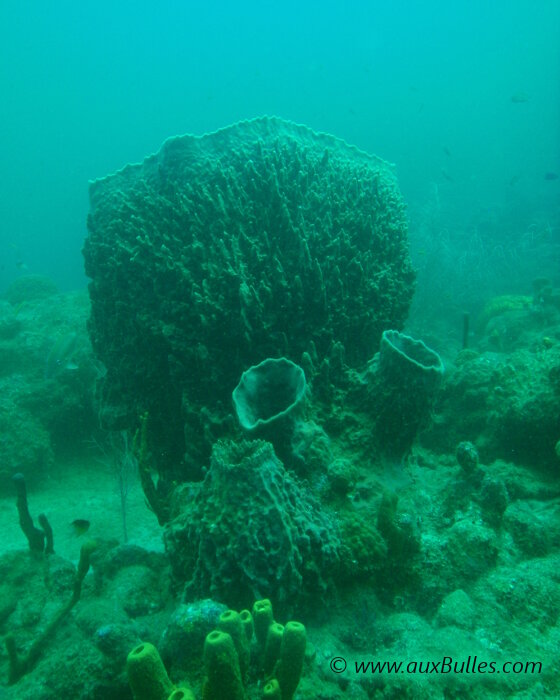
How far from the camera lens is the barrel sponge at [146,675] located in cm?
142

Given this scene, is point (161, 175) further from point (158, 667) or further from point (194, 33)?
point (194, 33)

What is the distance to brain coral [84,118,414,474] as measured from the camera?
12.2 ft

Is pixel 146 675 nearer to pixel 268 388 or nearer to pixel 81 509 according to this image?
pixel 268 388

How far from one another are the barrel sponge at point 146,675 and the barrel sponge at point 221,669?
15cm

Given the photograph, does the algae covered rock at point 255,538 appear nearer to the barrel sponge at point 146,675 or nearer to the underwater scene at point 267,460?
the underwater scene at point 267,460

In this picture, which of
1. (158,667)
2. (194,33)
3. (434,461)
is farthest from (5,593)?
(194,33)

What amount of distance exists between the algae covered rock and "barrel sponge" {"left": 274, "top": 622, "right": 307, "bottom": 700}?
0.57 m

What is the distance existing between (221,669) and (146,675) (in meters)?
0.26

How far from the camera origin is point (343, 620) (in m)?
2.38

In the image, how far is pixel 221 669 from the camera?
Result: 1402mm

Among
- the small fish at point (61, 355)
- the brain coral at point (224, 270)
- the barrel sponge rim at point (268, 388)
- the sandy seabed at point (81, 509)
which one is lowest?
the sandy seabed at point (81, 509)

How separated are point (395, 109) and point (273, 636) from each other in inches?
4185

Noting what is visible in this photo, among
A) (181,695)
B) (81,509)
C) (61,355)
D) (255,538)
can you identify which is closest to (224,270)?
(255,538)

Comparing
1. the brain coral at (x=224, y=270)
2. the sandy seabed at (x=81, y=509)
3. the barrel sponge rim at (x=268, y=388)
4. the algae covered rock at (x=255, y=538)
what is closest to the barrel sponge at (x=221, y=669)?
the algae covered rock at (x=255, y=538)
